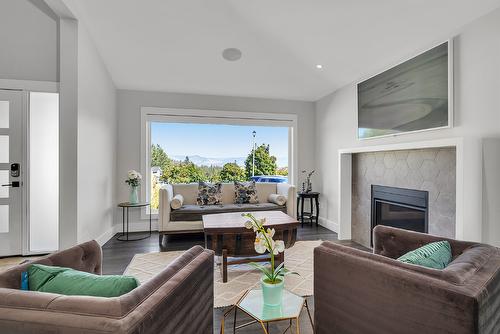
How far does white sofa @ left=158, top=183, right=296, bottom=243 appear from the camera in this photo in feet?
13.1

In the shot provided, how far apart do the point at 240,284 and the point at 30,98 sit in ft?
11.4

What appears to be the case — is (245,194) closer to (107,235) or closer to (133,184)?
(133,184)

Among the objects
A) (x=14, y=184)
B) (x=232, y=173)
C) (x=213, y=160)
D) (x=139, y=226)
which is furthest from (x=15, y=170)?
(x=232, y=173)

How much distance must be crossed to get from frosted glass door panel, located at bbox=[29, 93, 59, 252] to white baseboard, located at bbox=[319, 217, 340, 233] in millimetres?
4152

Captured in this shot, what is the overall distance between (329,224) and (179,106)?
3431 millimetres

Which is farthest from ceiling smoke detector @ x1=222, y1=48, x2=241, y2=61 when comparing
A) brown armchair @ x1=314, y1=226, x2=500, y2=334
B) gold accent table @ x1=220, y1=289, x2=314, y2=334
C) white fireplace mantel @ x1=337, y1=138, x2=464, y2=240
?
gold accent table @ x1=220, y1=289, x2=314, y2=334

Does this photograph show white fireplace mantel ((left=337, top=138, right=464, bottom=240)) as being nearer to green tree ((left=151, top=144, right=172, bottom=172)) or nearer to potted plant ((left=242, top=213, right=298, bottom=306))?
potted plant ((left=242, top=213, right=298, bottom=306))

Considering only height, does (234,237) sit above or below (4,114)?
below

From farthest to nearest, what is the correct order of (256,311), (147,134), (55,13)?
(147,134)
(55,13)
(256,311)

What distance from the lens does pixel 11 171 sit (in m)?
3.39

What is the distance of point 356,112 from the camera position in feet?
13.4

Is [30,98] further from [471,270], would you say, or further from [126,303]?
[471,270]

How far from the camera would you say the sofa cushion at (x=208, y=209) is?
13.2ft

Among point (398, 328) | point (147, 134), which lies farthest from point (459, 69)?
point (147, 134)
